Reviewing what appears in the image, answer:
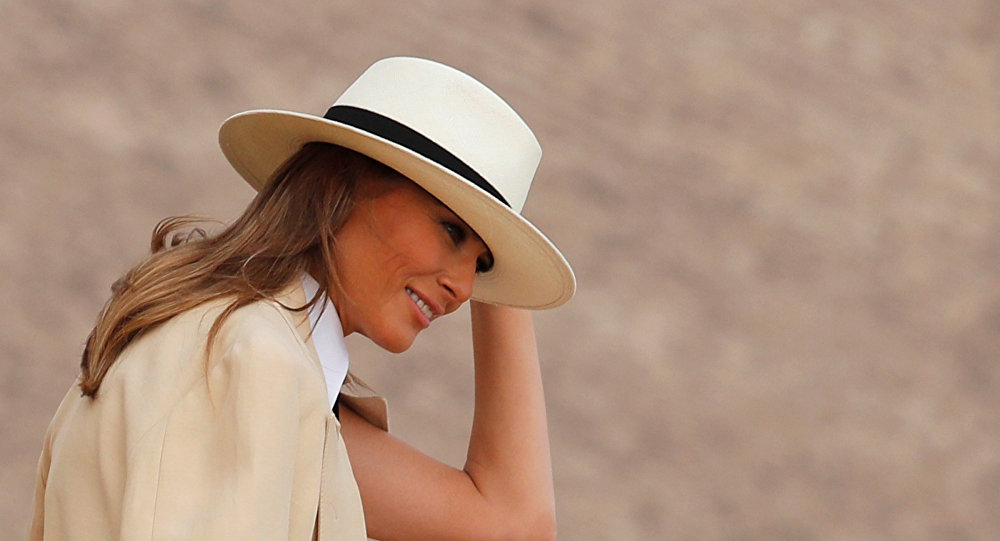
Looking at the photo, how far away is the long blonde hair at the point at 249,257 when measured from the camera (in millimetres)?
1107

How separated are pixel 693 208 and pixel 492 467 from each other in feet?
6.49

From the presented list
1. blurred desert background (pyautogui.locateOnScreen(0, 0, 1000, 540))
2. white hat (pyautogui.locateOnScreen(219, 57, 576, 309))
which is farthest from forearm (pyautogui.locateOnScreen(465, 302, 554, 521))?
blurred desert background (pyautogui.locateOnScreen(0, 0, 1000, 540))

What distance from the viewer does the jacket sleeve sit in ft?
3.21

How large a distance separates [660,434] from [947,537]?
0.78 meters

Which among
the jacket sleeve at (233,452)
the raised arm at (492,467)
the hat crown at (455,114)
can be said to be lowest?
the jacket sleeve at (233,452)

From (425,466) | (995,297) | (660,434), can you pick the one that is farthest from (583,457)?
(425,466)

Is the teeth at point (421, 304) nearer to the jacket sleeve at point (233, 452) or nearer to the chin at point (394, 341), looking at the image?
the chin at point (394, 341)

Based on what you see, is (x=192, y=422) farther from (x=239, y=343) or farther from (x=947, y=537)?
(x=947, y=537)

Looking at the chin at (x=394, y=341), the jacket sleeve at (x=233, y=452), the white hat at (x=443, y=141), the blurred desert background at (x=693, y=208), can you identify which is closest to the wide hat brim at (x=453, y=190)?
the white hat at (x=443, y=141)

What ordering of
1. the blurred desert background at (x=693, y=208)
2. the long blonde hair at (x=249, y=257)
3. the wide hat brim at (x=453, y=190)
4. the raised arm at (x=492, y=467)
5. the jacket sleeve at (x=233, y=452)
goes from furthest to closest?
the blurred desert background at (x=693, y=208) → the raised arm at (x=492, y=467) → the wide hat brim at (x=453, y=190) → the long blonde hair at (x=249, y=257) → the jacket sleeve at (x=233, y=452)

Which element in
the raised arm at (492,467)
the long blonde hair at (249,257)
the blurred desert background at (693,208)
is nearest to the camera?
the long blonde hair at (249,257)

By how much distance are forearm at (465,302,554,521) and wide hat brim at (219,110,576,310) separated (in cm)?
9

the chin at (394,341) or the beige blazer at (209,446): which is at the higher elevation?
the chin at (394,341)

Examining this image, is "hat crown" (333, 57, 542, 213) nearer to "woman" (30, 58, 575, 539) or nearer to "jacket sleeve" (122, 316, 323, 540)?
"woman" (30, 58, 575, 539)
